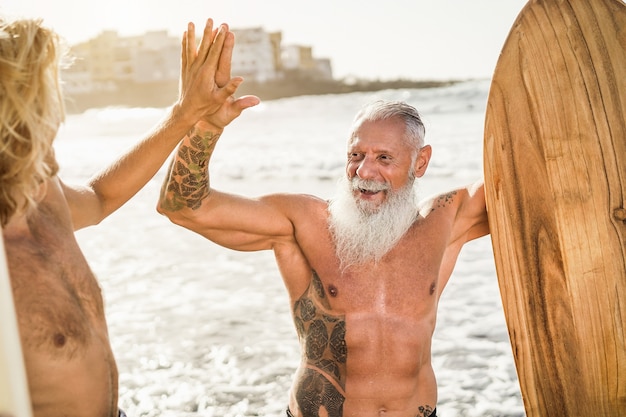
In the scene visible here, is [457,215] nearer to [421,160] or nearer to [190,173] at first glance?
[421,160]

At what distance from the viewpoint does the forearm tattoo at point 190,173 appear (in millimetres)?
2609

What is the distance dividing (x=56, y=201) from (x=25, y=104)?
18.1 inches

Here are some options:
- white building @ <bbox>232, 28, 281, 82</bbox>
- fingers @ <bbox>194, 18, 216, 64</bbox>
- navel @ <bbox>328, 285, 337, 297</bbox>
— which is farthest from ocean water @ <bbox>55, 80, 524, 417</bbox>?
white building @ <bbox>232, 28, 281, 82</bbox>

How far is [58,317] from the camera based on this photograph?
1.91 metres

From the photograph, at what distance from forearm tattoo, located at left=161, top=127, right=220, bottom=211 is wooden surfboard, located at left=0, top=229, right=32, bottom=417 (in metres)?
1.66

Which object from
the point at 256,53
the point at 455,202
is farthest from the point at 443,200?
the point at 256,53

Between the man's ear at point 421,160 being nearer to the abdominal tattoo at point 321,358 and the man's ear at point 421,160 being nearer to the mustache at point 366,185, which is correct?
the mustache at point 366,185

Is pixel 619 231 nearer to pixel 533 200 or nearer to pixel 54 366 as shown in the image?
pixel 533 200

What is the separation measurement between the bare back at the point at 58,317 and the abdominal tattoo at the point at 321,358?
1010 mm

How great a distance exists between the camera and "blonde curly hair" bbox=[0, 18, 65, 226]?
1653 millimetres

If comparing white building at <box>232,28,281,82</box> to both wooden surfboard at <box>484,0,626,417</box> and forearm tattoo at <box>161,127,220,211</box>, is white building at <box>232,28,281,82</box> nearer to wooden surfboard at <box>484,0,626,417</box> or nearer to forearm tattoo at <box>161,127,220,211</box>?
wooden surfboard at <box>484,0,626,417</box>

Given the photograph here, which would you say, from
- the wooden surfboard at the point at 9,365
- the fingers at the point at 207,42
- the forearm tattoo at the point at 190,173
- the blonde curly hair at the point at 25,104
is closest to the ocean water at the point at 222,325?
the forearm tattoo at the point at 190,173

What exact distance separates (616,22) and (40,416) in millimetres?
2548

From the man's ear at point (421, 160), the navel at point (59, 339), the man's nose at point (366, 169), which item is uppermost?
the man's ear at point (421, 160)
